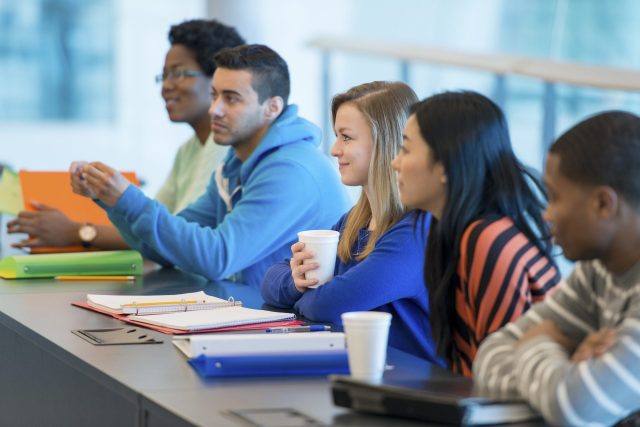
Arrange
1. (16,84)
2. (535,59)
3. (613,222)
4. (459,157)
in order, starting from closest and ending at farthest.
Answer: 1. (613,222)
2. (459,157)
3. (535,59)
4. (16,84)

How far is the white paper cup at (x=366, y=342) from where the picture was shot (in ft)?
5.82

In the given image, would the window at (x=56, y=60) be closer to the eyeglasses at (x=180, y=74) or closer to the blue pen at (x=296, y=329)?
the eyeglasses at (x=180, y=74)

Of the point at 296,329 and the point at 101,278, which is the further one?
the point at 101,278

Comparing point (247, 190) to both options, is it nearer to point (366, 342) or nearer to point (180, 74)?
point (180, 74)

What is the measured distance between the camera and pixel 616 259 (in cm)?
161

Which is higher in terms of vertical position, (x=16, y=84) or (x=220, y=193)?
(x=16, y=84)

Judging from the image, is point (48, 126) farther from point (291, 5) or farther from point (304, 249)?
point (304, 249)

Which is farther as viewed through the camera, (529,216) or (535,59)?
(535,59)

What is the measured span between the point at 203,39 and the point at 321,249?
187cm

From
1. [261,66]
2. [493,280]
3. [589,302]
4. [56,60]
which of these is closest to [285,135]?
[261,66]

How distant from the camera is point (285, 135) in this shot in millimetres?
3473

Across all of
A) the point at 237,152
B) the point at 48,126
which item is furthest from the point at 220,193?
the point at 48,126

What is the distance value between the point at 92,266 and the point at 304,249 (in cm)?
104

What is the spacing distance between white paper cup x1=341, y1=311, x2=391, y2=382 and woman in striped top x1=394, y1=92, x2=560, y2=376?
285mm
